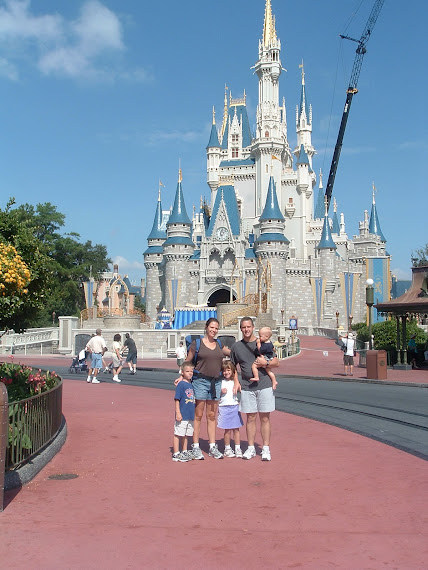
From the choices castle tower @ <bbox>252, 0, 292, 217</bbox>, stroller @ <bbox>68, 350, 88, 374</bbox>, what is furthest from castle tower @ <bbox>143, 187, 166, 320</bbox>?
stroller @ <bbox>68, 350, 88, 374</bbox>

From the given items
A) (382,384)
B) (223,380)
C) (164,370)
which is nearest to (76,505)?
(223,380)

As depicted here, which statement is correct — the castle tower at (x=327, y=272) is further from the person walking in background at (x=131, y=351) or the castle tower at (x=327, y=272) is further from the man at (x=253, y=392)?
the man at (x=253, y=392)

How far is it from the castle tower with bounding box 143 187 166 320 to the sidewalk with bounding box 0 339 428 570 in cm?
5493

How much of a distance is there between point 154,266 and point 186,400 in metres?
58.0

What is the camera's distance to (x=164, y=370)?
21.7 meters

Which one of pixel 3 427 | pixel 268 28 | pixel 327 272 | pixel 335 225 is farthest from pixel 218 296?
pixel 3 427

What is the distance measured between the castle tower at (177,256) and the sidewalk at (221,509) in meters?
51.7

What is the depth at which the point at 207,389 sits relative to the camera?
6.93 metres

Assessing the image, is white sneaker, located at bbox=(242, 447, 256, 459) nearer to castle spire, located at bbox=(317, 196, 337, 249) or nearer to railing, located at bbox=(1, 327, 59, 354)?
railing, located at bbox=(1, 327, 59, 354)

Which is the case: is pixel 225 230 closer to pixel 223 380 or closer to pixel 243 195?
pixel 243 195

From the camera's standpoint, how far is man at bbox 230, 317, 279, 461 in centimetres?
675

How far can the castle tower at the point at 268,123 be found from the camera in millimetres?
63812

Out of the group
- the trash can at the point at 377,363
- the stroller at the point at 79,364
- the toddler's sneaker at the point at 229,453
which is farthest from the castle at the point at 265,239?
the toddler's sneaker at the point at 229,453

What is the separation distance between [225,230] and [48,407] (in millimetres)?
55249
